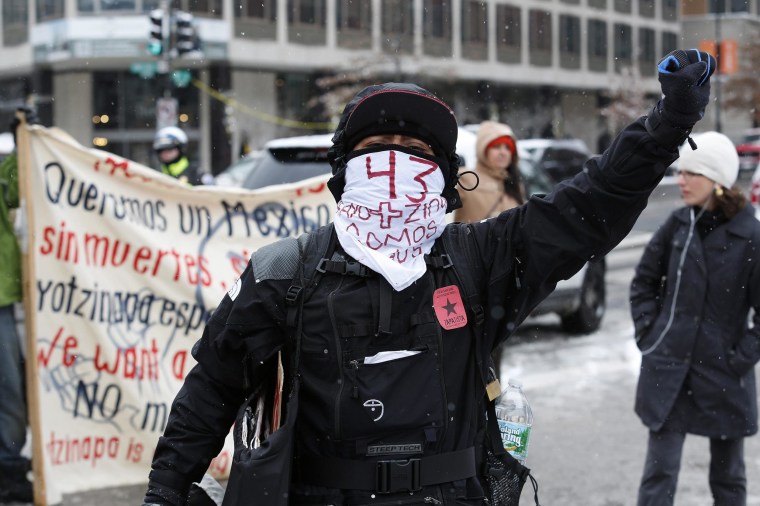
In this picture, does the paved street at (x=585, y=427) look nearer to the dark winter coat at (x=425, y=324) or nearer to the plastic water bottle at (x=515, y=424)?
the plastic water bottle at (x=515, y=424)

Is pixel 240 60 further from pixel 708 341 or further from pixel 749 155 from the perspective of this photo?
pixel 708 341

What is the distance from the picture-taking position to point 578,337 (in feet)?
32.7

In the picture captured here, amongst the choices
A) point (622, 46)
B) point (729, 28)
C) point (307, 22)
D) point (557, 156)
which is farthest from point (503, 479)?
point (622, 46)

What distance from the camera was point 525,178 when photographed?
9.45 meters

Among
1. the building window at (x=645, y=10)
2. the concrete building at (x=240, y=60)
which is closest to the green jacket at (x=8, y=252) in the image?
the concrete building at (x=240, y=60)

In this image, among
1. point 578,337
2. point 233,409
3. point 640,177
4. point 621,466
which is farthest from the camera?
point 578,337

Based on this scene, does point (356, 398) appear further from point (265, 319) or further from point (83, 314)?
point (83, 314)

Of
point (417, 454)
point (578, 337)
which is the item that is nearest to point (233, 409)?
point (417, 454)

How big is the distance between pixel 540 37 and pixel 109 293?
4875 centimetres

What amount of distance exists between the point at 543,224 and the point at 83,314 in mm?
3502

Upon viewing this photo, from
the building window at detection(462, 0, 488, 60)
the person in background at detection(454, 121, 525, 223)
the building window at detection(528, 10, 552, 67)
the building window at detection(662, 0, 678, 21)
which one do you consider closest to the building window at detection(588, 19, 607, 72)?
the building window at detection(528, 10, 552, 67)

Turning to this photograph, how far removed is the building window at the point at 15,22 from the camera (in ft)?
135

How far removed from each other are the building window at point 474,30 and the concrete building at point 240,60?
2.5 inches

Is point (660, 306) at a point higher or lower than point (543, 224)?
lower
